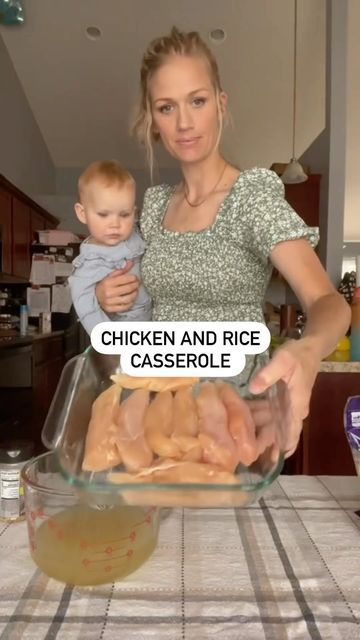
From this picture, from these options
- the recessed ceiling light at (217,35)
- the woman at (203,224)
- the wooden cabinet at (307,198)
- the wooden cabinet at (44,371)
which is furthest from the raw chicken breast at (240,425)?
the recessed ceiling light at (217,35)

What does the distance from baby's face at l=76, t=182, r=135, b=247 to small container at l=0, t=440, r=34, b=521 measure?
0.31m

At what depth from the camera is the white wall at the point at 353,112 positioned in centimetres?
290

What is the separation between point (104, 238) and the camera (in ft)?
2.43

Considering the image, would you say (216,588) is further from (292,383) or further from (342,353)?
(342,353)

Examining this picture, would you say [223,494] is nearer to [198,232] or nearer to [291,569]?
[291,569]

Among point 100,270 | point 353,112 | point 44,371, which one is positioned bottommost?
point 44,371

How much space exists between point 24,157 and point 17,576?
342 cm

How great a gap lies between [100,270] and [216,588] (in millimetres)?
437

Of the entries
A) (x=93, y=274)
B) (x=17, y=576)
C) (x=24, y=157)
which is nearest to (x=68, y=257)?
(x=24, y=157)

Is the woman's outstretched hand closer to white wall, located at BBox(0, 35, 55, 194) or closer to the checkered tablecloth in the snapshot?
the checkered tablecloth

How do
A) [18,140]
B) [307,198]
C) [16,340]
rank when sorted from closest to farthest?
[307,198] < [16,340] < [18,140]

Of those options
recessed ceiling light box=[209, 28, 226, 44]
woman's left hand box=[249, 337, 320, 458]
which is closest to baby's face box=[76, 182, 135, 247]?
woman's left hand box=[249, 337, 320, 458]

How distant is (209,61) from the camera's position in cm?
75

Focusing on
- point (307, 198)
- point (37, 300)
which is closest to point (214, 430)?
point (307, 198)
